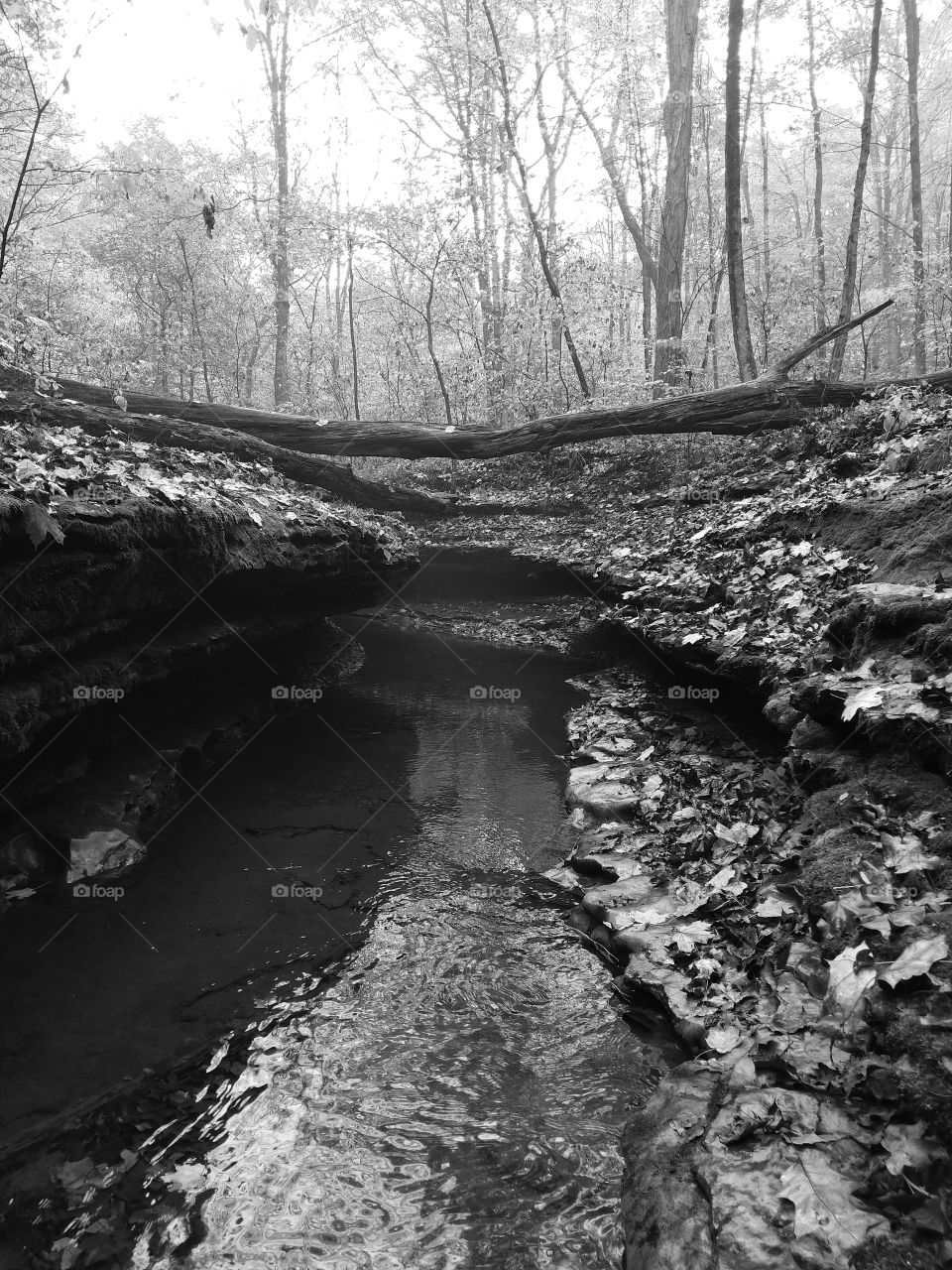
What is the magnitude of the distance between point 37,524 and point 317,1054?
124 inches

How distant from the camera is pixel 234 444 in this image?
10953 mm

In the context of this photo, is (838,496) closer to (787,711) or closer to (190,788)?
(787,711)

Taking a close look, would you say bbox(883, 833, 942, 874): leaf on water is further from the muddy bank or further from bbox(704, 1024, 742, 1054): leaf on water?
the muddy bank

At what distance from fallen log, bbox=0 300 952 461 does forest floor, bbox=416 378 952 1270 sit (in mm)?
2335

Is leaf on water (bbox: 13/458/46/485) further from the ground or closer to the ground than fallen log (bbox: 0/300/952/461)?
closer to the ground

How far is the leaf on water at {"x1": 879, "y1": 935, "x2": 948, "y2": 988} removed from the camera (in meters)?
2.09

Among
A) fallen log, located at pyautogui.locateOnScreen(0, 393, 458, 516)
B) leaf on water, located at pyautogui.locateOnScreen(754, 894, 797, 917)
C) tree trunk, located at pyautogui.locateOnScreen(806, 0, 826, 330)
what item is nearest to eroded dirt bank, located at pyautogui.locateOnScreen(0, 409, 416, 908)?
fallen log, located at pyautogui.locateOnScreen(0, 393, 458, 516)

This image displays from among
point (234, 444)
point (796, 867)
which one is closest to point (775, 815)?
point (796, 867)

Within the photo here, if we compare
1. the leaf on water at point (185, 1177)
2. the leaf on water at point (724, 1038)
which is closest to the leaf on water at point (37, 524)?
the leaf on water at point (185, 1177)

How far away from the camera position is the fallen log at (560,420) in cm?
996

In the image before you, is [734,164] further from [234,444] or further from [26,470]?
[26,470]

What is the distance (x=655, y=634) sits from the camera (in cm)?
684

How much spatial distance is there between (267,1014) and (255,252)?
2287 cm

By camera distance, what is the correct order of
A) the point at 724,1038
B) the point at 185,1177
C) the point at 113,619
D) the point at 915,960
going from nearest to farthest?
the point at 915,960 → the point at 185,1177 → the point at 724,1038 → the point at 113,619
